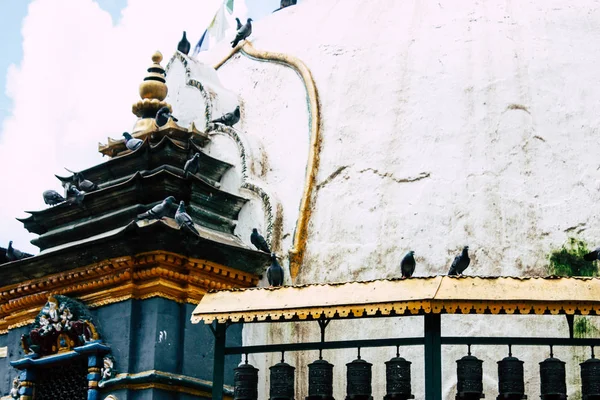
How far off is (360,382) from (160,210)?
278cm

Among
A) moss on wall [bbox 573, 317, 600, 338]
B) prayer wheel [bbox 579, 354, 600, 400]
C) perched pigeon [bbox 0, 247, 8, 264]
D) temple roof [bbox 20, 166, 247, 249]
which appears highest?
temple roof [bbox 20, 166, 247, 249]

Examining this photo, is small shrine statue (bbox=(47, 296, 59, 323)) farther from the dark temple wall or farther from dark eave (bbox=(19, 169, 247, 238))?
dark eave (bbox=(19, 169, 247, 238))

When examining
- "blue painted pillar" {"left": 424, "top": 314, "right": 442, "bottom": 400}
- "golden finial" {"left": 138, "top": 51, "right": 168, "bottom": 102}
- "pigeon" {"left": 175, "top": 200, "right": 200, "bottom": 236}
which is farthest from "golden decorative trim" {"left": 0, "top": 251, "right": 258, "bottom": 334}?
"blue painted pillar" {"left": 424, "top": 314, "right": 442, "bottom": 400}

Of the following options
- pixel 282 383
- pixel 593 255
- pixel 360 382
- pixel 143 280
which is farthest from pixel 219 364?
pixel 593 255

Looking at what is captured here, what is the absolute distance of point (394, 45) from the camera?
Result: 1248cm

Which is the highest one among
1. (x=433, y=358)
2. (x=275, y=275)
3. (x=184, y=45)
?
(x=184, y=45)

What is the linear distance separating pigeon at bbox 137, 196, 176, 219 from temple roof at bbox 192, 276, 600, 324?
6.88ft

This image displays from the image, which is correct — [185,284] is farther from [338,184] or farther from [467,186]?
[467,186]

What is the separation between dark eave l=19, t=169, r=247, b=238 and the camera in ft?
36.9

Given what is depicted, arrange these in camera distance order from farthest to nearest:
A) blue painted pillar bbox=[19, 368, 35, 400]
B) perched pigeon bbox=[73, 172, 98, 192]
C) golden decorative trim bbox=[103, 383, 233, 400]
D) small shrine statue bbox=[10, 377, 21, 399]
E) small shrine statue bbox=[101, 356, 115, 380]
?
perched pigeon bbox=[73, 172, 98, 192], small shrine statue bbox=[10, 377, 21, 399], blue painted pillar bbox=[19, 368, 35, 400], small shrine statue bbox=[101, 356, 115, 380], golden decorative trim bbox=[103, 383, 233, 400]

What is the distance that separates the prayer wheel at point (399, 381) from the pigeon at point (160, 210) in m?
2.89

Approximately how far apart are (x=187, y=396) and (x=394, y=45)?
4442 millimetres

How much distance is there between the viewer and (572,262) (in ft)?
35.1

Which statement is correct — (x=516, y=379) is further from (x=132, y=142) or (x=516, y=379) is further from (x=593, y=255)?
(x=132, y=142)
